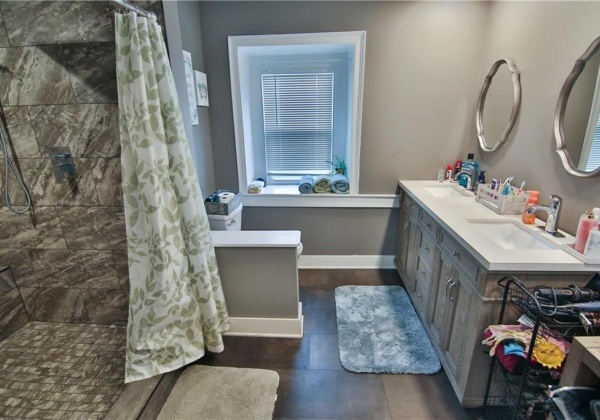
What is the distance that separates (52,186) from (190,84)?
1.15m

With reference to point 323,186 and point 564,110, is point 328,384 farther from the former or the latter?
point 564,110

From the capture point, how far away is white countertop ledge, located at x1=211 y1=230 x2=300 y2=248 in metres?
1.93

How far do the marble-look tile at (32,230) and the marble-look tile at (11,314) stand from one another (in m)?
0.38

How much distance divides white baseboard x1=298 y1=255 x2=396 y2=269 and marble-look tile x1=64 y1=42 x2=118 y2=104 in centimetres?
215

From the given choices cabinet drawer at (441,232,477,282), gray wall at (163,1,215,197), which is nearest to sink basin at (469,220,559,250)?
cabinet drawer at (441,232,477,282)

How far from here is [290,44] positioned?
2508 mm

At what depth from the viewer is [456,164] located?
270 centimetres

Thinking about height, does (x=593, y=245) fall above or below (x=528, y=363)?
above

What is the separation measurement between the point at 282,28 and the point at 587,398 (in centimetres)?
281

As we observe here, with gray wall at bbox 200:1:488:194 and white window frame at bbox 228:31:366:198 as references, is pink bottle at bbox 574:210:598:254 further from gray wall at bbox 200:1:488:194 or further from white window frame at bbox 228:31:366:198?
white window frame at bbox 228:31:366:198

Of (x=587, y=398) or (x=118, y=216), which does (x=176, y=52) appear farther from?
(x=587, y=398)

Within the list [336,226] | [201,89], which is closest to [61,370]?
[201,89]

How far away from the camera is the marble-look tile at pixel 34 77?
177cm

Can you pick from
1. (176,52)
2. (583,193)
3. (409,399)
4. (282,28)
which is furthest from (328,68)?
(409,399)
